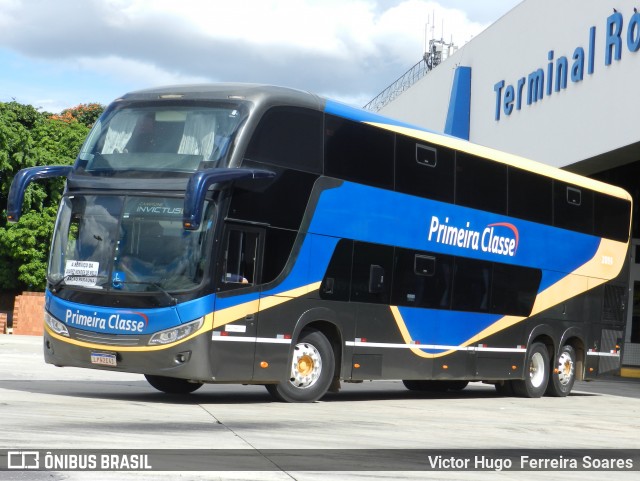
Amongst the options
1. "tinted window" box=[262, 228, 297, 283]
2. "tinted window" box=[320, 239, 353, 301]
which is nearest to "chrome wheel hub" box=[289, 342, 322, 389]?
"tinted window" box=[320, 239, 353, 301]

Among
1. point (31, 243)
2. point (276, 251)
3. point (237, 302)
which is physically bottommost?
point (237, 302)

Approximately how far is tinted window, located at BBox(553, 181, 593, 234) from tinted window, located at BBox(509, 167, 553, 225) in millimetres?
221

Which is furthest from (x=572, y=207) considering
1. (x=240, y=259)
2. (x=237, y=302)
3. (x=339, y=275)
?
(x=237, y=302)

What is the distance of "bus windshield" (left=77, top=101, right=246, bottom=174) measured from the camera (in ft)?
45.3

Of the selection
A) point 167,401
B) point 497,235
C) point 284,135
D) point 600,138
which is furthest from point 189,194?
point 600,138

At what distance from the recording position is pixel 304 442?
10188 mm

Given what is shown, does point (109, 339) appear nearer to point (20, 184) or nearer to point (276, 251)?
point (20, 184)

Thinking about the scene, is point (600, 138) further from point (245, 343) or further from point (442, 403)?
point (245, 343)

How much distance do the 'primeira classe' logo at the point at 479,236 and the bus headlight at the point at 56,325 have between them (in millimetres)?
5725

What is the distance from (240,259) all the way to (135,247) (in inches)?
49.6

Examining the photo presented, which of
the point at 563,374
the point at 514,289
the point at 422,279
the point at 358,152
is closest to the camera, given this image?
the point at 358,152

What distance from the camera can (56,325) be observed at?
14.1 metres

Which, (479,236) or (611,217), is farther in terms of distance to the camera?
(611,217)

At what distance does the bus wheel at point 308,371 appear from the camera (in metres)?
14.9
